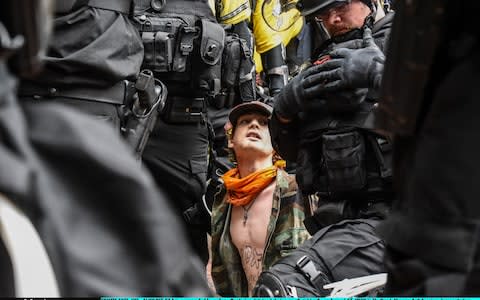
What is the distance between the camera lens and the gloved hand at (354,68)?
14.7ft

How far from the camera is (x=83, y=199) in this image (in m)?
1.62

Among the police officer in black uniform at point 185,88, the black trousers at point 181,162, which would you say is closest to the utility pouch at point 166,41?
the police officer in black uniform at point 185,88

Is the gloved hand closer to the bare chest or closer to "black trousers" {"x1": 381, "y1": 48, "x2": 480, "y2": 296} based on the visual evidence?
the bare chest

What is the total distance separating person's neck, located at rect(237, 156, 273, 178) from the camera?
18.9 feet

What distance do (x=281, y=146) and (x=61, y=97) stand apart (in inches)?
49.9

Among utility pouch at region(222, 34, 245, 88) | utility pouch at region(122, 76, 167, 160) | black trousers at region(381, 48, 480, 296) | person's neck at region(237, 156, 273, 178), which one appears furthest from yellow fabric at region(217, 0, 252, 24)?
black trousers at region(381, 48, 480, 296)

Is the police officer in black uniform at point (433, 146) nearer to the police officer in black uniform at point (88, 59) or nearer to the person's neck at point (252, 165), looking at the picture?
the police officer in black uniform at point (88, 59)

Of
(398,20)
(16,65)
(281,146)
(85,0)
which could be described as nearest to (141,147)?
(281,146)

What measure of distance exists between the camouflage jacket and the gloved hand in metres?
0.99

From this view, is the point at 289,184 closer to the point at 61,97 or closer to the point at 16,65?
the point at 61,97

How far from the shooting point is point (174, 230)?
1649mm

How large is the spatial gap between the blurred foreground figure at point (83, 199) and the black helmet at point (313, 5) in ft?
10.9

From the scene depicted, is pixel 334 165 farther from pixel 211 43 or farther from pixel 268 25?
pixel 268 25

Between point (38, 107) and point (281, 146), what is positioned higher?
point (38, 107)
